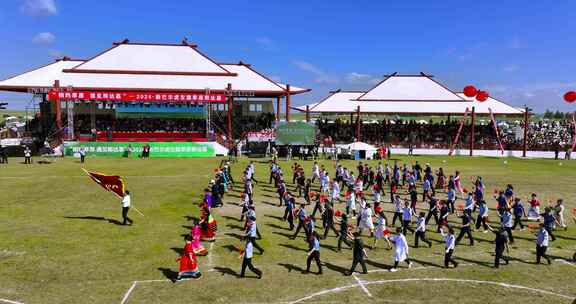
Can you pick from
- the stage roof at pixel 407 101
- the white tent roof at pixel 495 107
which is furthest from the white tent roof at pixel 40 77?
the white tent roof at pixel 495 107

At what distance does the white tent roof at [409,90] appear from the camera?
59.4 metres

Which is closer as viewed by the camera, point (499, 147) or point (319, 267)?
point (319, 267)

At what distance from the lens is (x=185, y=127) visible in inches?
2110

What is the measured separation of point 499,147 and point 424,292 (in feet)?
149

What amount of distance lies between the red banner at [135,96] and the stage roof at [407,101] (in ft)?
54.6

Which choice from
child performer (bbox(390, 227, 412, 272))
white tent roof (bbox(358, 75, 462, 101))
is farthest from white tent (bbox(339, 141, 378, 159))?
child performer (bbox(390, 227, 412, 272))

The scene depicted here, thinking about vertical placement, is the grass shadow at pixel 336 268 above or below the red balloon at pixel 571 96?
below

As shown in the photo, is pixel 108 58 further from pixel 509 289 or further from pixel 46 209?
pixel 509 289

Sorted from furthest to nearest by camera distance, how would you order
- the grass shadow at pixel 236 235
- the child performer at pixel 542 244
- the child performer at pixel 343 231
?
the grass shadow at pixel 236 235, the child performer at pixel 343 231, the child performer at pixel 542 244

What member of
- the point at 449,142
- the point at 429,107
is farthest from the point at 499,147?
the point at 429,107

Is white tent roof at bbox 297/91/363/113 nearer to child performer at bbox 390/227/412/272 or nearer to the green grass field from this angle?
the green grass field

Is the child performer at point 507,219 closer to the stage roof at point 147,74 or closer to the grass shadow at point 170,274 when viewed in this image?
the grass shadow at point 170,274

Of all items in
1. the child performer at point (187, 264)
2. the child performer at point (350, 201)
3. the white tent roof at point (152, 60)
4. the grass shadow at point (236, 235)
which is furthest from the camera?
the white tent roof at point (152, 60)

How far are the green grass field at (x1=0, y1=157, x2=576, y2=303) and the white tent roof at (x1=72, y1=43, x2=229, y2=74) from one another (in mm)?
29328
